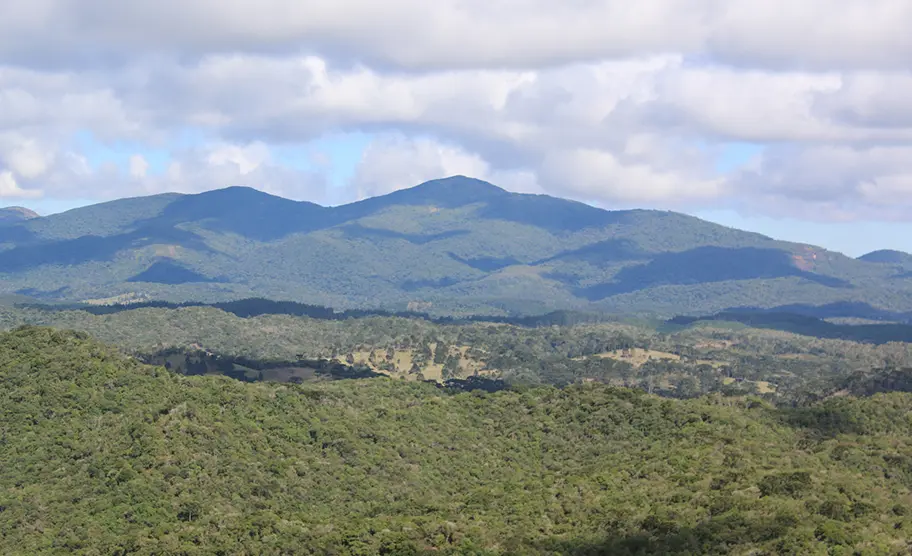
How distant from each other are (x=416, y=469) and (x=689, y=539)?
188 ft

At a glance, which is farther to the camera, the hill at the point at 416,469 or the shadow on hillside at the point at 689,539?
the hill at the point at 416,469

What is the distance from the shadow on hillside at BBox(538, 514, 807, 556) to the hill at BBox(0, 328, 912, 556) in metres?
0.20

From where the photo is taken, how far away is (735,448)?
12444 cm

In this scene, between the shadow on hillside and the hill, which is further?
the hill

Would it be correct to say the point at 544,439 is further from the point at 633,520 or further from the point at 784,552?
the point at 784,552

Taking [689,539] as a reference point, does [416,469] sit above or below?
below

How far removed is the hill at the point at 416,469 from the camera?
96.7m

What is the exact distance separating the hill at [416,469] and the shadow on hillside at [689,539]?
0.65ft

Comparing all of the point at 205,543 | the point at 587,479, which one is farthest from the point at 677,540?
the point at 205,543

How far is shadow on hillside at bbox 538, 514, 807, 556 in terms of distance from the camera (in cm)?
8738

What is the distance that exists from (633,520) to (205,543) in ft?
127

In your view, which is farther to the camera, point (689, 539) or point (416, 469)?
point (416, 469)

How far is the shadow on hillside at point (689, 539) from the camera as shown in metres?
87.4

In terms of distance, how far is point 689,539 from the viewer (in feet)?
294
